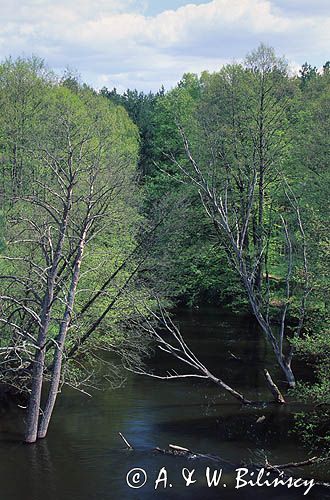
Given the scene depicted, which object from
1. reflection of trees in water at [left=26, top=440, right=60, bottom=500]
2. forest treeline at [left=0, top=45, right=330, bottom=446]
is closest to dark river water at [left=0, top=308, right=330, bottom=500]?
reflection of trees in water at [left=26, top=440, right=60, bottom=500]

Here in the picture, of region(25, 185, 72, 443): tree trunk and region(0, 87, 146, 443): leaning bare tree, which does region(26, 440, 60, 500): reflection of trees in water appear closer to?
region(25, 185, 72, 443): tree trunk

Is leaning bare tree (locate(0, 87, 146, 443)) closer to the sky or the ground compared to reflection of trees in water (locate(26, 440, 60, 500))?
closer to the sky

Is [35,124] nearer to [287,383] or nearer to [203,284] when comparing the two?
[203,284]

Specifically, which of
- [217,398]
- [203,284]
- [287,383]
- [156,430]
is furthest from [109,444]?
[203,284]

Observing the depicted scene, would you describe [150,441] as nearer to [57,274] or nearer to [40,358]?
[40,358]

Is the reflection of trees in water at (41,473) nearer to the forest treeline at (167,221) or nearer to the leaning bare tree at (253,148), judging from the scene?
the forest treeline at (167,221)

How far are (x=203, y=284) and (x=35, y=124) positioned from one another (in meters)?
13.7

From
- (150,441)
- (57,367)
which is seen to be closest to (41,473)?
(57,367)

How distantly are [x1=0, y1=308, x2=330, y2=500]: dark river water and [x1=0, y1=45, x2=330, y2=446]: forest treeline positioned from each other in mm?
987

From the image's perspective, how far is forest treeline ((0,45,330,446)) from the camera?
19.3 meters

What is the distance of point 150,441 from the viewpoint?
17312 millimetres

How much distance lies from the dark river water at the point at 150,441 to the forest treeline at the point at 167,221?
0.99 metres

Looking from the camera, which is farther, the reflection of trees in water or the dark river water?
the dark river water

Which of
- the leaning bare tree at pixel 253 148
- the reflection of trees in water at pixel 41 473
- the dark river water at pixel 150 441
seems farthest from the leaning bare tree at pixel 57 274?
the leaning bare tree at pixel 253 148
